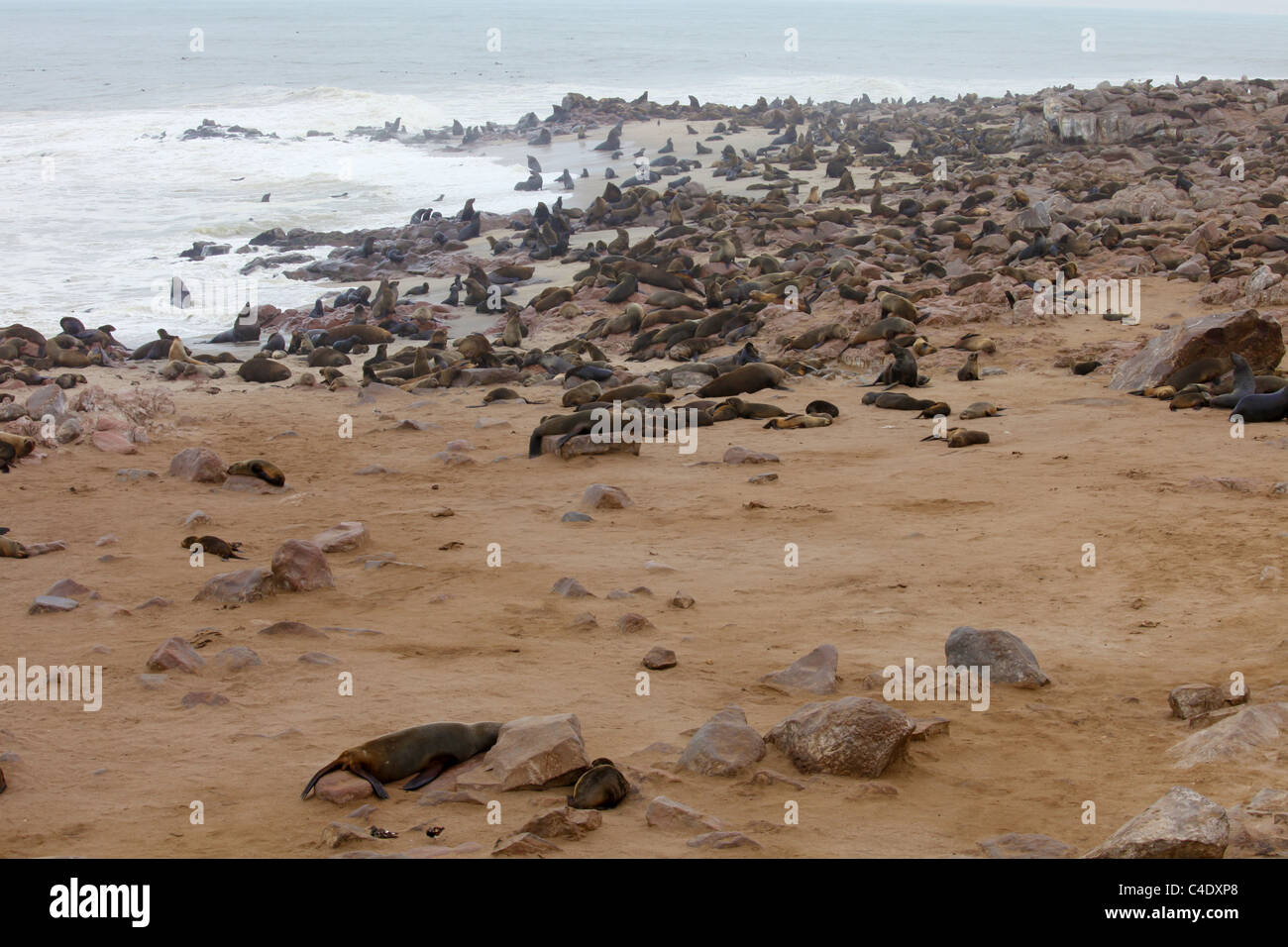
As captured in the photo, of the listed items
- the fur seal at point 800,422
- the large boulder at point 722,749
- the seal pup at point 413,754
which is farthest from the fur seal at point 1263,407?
the seal pup at point 413,754

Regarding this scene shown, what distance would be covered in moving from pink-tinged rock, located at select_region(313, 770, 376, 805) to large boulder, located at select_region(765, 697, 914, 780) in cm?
140

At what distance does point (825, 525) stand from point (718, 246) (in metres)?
10.4

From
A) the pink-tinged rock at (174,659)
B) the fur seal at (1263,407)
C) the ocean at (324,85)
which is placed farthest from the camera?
the ocean at (324,85)

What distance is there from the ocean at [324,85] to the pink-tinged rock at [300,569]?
11.2 meters

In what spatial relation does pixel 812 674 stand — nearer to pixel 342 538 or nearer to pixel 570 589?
pixel 570 589

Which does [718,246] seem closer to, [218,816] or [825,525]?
[825,525]

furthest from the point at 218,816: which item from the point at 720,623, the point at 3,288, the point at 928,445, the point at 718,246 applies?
the point at 3,288

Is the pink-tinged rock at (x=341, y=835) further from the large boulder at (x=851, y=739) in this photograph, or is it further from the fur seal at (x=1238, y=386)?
the fur seal at (x=1238, y=386)

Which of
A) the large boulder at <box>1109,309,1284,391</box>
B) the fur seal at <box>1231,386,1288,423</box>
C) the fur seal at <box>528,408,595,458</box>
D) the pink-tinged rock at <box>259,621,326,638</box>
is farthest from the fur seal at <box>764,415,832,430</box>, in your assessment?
the pink-tinged rock at <box>259,621,326,638</box>

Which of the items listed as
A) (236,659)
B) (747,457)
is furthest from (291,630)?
(747,457)

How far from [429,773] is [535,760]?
1.28 feet

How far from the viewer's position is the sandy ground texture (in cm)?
360

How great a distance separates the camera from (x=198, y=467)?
8.91 meters

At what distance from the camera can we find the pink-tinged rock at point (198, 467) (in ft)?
29.2
